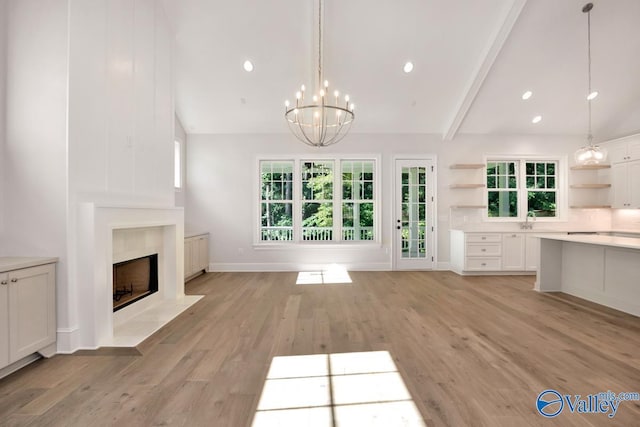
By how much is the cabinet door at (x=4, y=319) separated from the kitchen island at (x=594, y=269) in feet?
18.7

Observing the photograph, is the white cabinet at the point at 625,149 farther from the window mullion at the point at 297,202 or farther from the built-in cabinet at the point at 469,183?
the window mullion at the point at 297,202

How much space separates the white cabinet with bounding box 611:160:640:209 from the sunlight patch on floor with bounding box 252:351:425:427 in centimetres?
634

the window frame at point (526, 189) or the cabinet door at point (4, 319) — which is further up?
the window frame at point (526, 189)

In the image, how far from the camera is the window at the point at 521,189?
6.82 m

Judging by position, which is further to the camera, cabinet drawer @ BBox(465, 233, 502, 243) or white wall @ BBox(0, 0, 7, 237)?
cabinet drawer @ BBox(465, 233, 502, 243)

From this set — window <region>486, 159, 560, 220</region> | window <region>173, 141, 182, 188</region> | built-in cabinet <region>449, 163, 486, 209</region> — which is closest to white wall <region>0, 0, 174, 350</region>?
window <region>173, 141, 182, 188</region>

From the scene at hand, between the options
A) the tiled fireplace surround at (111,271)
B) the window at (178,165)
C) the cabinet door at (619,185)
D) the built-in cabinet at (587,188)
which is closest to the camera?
the tiled fireplace surround at (111,271)

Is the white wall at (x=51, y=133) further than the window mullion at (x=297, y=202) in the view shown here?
No

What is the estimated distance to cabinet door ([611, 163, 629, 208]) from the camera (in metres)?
6.17

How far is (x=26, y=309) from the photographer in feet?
8.22

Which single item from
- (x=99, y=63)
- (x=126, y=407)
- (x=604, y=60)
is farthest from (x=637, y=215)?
(x=99, y=63)

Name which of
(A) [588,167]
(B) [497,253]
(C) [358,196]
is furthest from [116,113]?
(A) [588,167]

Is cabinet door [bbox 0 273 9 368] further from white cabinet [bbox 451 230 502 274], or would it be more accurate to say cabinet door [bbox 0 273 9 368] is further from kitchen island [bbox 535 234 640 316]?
white cabinet [bbox 451 230 502 274]

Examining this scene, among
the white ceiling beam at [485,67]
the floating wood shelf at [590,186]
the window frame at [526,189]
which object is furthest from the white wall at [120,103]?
the floating wood shelf at [590,186]
